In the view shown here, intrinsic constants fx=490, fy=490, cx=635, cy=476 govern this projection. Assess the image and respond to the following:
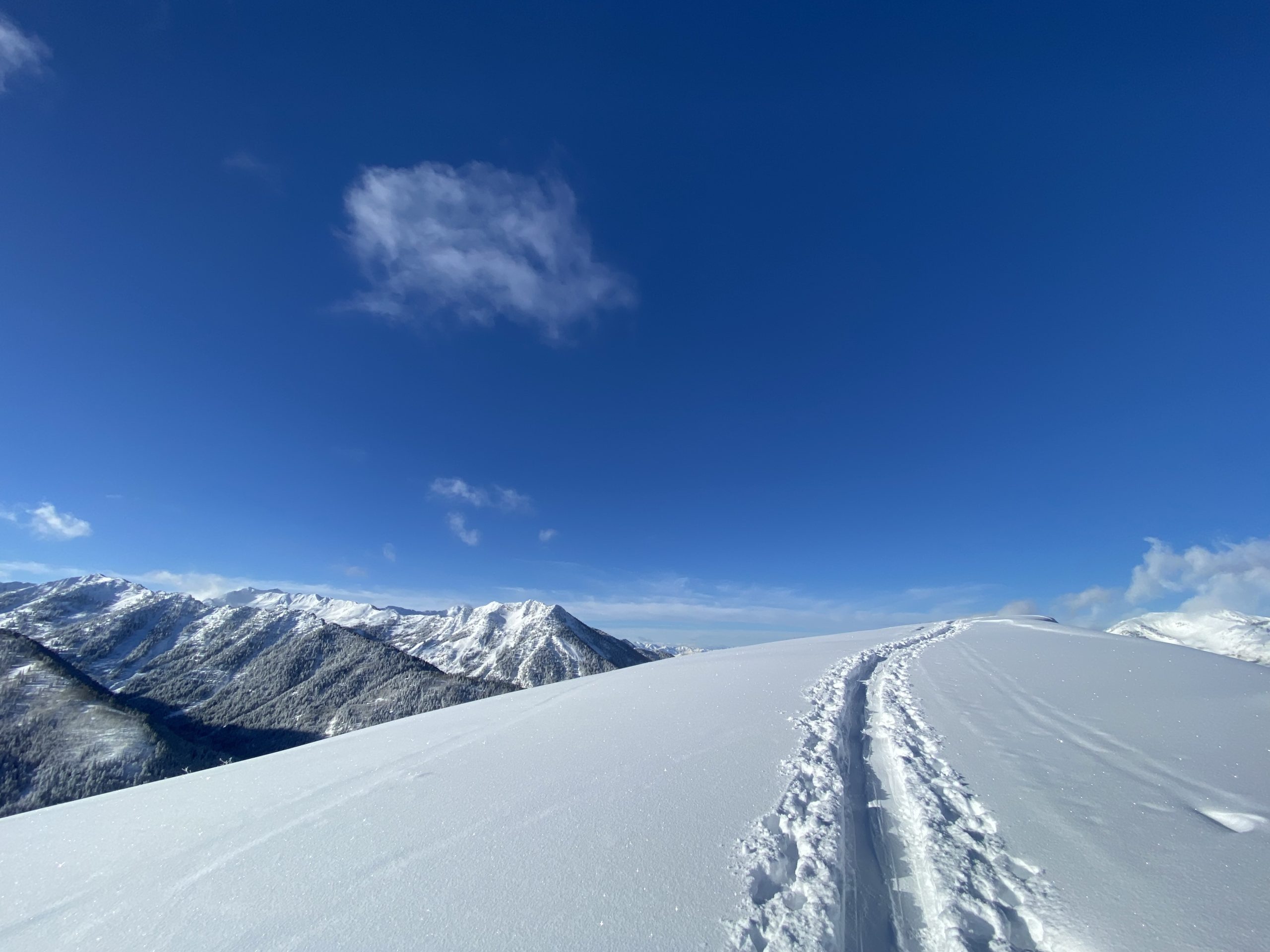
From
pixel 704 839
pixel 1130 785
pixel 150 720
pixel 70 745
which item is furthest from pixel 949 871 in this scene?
pixel 150 720

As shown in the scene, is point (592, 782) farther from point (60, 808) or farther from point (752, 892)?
point (60, 808)

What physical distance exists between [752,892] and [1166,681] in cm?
1492

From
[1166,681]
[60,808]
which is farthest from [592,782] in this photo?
[1166,681]

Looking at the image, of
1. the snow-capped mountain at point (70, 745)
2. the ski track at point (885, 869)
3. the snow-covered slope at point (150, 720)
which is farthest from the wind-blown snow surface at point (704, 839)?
the snow-capped mountain at point (70, 745)

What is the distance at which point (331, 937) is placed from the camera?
4.15 meters

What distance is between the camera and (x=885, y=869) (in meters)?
4.89

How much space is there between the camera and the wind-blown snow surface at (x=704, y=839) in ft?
13.5

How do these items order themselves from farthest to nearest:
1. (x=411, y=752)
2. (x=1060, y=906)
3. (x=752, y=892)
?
1. (x=411, y=752)
2. (x=752, y=892)
3. (x=1060, y=906)

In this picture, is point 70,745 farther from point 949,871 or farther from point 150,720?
point 949,871

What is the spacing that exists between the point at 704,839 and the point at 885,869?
1797 mm

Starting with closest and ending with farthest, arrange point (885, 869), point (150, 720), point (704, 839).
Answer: point (885, 869), point (704, 839), point (150, 720)

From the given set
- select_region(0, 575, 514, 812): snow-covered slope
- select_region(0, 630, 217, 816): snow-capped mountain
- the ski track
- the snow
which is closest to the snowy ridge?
the ski track

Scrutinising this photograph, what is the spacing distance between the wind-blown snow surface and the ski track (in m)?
0.03

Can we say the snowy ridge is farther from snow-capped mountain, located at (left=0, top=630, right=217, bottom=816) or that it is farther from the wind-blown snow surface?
snow-capped mountain, located at (left=0, top=630, right=217, bottom=816)
